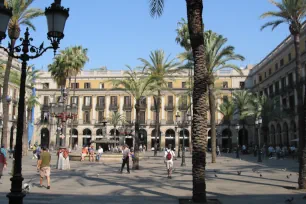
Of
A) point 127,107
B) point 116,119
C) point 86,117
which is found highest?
point 127,107

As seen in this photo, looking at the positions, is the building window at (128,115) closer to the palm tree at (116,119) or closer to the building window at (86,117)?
the palm tree at (116,119)

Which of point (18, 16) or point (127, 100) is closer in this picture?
point (18, 16)

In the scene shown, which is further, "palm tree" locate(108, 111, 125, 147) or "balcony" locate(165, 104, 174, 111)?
"balcony" locate(165, 104, 174, 111)

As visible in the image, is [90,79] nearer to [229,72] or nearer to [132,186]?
[229,72]

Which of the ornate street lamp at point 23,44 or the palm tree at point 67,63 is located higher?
the palm tree at point 67,63

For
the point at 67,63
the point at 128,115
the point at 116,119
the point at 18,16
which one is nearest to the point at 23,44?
the point at 18,16

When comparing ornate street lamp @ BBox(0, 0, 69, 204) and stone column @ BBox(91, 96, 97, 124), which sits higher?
stone column @ BBox(91, 96, 97, 124)

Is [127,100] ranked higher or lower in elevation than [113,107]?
higher

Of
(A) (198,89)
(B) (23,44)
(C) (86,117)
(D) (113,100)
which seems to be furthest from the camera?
(C) (86,117)

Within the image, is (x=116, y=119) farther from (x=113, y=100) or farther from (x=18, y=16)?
(x=18, y=16)

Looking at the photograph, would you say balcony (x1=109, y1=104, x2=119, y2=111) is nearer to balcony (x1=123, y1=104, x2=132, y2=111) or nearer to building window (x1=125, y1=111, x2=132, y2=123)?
balcony (x1=123, y1=104, x2=132, y2=111)

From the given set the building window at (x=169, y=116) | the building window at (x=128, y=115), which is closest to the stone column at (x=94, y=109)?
the building window at (x=128, y=115)

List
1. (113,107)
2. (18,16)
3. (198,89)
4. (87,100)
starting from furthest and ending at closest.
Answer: (87,100)
(113,107)
(18,16)
(198,89)

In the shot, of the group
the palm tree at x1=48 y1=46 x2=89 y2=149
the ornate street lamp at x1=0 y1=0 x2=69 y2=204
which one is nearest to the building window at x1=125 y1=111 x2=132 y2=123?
the palm tree at x1=48 y1=46 x2=89 y2=149
